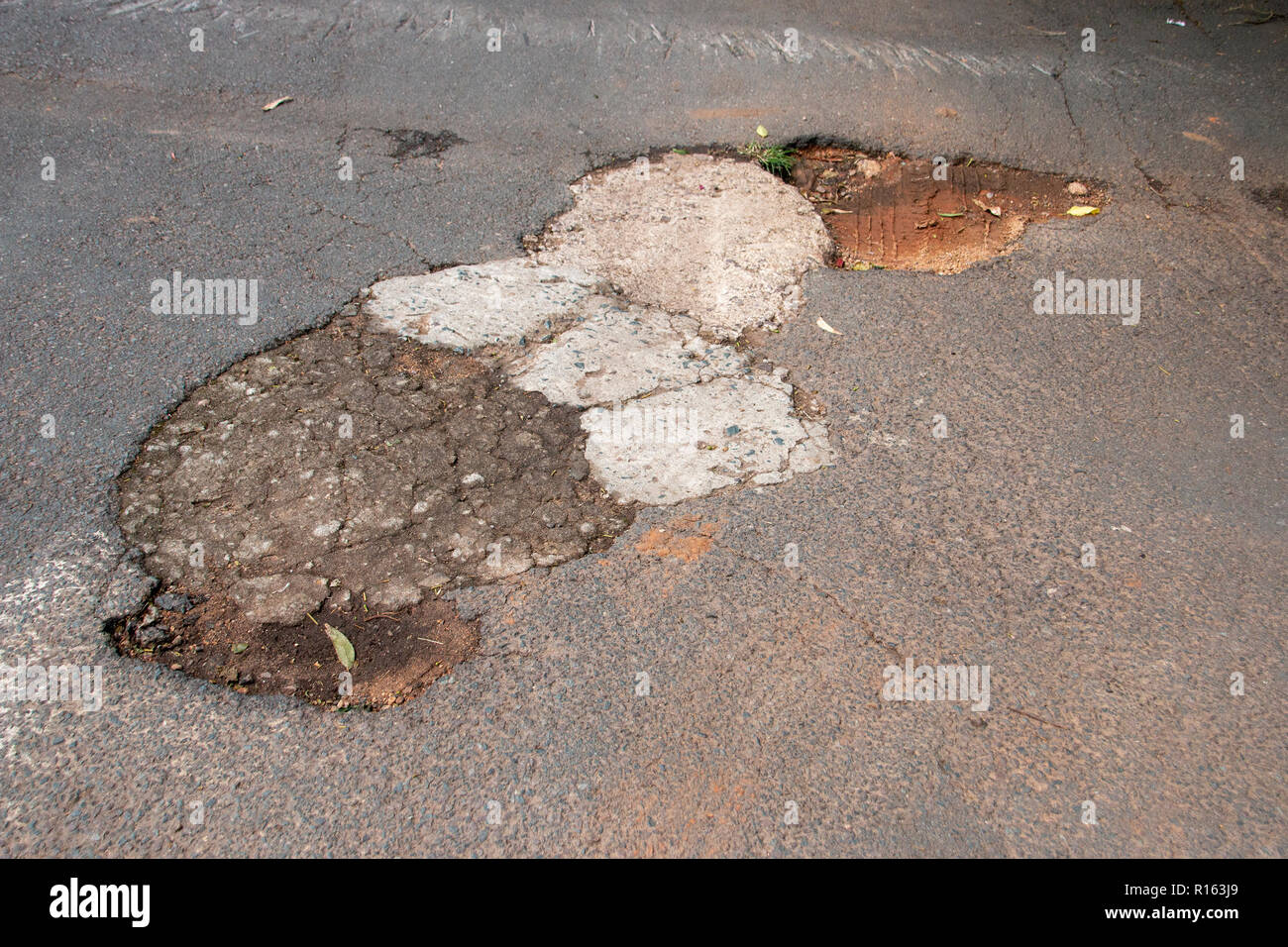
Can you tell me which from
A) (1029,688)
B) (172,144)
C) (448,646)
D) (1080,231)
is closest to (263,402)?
(448,646)

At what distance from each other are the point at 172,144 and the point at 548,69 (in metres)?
2.43

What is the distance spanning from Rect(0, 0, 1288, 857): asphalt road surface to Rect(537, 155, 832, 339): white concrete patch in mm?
221

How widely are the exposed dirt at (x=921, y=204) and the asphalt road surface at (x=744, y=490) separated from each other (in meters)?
0.17

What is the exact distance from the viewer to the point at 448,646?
2.76 metres

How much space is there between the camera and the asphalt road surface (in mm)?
2393

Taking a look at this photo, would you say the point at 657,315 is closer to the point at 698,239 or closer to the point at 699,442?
the point at 698,239

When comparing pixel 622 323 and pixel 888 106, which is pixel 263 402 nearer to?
pixel 622 323

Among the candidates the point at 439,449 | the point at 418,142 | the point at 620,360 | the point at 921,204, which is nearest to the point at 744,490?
the point at 620,360

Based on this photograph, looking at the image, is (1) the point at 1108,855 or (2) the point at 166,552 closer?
(1) the point at 1108,855

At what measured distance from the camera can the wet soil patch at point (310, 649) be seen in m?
2.65

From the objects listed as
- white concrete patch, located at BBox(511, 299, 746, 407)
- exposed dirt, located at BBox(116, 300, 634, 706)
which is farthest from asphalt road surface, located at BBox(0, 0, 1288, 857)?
white concrete patch, located at BBox(511, 299, 746, 407)

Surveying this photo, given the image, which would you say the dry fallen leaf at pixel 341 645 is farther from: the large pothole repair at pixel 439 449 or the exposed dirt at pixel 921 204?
the exposed dirt at pixel 921 204

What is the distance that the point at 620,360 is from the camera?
3.81 metres

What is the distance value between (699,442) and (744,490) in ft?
1.01
